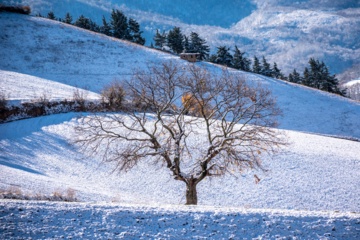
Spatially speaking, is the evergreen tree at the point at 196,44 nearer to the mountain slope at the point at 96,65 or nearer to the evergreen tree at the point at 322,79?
the mountain slope at the point at 96,65

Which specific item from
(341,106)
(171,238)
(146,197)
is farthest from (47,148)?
(341,106)

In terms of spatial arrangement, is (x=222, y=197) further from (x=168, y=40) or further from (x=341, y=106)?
(x=168, y=40)

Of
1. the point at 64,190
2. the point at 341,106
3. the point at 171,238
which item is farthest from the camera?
the point at 341,106

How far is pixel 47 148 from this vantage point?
74.5 feet

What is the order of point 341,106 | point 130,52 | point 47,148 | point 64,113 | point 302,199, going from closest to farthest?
point 302,199 < point 47,148 < point 64,113 < point 341,106 < point 130,52

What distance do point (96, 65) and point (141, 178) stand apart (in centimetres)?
3575

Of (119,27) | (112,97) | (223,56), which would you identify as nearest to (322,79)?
(223,56)

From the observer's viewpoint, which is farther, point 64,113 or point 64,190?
point 64,113

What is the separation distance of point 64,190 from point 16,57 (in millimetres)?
44353

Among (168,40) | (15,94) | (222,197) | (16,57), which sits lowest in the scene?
(222,197)

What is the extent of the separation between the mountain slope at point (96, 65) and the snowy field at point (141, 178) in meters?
0.20

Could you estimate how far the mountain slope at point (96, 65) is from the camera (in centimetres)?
4003

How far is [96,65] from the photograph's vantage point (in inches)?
1935

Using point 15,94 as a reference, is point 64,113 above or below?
below
